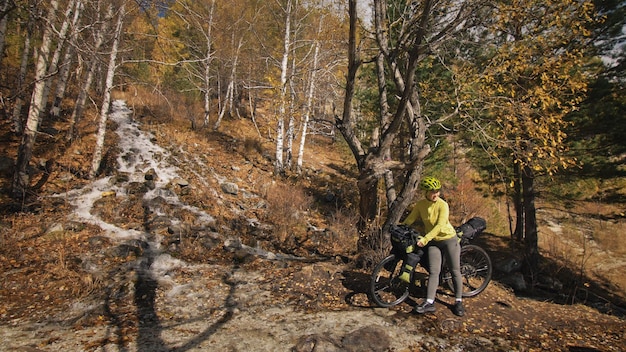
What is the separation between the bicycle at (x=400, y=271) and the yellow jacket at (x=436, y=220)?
23cm

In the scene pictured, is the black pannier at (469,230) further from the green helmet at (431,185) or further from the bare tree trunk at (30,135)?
the bare tree trunk at (30,135)

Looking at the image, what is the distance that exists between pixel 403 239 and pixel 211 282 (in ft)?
11.8

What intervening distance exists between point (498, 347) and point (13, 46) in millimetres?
24333

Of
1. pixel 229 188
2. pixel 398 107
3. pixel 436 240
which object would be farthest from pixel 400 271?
pixel 229 188

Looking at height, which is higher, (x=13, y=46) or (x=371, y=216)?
(x=13, y=46)

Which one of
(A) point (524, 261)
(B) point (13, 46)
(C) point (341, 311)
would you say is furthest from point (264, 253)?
(B) point (13, 46)

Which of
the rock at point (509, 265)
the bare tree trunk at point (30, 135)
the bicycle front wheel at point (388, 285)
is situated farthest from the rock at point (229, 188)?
the rock at point (509, 265)

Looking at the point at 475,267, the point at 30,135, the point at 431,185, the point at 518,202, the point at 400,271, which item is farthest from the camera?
the point at 518,202

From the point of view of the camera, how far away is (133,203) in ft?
32.3

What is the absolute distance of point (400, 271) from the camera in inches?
190

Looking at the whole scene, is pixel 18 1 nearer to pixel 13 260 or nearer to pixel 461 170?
pixel 13 260

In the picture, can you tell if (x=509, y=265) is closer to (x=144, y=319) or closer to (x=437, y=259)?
(x=437, y=259)

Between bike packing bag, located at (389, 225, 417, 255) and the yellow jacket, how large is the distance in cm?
22

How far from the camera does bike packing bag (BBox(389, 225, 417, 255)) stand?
4.62 m
